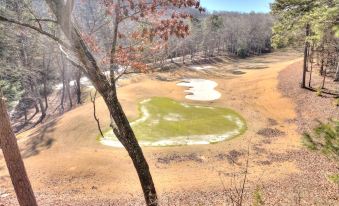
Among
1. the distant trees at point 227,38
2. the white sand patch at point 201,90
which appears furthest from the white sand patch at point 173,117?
the distant trees at point 227,38

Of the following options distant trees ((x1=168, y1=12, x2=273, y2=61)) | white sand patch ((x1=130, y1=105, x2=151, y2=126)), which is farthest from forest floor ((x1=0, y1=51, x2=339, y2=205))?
distant trees ((x1=168, y1=12, x2=273, y2=61))

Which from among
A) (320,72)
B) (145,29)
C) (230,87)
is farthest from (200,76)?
(145,29)

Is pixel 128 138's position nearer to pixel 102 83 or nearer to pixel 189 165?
pixel 102 83

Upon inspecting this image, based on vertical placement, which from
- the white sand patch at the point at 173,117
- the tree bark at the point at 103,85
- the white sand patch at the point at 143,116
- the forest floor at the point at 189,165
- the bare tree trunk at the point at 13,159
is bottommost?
the forest floor at the point at 189,165

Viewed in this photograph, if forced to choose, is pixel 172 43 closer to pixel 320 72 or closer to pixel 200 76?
pixel 200 76

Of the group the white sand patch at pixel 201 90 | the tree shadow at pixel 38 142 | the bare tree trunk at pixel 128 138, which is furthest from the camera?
the white sand patch at pixel 201 90

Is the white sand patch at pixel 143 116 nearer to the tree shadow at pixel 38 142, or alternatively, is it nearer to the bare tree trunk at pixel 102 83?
the tree shadow at pixel 38 142

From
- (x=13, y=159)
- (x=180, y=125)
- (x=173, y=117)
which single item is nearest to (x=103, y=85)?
(x=13, y=159)

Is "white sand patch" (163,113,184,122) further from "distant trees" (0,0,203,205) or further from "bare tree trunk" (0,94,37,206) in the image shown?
"distant trees" (0,0,203,205)
